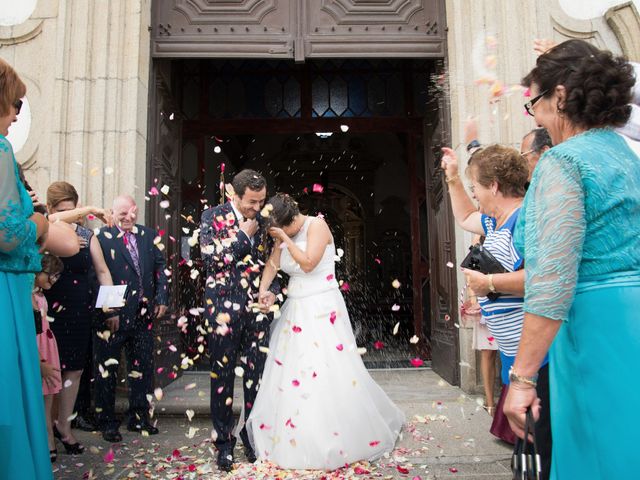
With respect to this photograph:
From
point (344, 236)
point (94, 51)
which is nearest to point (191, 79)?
point (94, 51)

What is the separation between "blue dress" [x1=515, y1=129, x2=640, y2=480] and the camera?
5.18 feet

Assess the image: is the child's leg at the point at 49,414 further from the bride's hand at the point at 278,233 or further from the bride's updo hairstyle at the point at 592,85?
the bride's updo hairstyle at the point at 592,85

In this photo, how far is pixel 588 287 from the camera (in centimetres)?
166

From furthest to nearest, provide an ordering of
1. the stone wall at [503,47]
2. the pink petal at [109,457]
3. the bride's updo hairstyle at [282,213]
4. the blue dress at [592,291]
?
the stone wall at [503,47] → the bride's updo hairstyle at [282,213] → the pink petal at [109,457] → the blue dress at [592,291]

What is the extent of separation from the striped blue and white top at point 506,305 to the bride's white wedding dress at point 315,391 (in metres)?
1.52

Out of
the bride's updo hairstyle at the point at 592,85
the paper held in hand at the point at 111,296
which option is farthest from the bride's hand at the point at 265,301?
the bride's updo hairstyle at the point at 592,85

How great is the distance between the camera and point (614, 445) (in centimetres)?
157

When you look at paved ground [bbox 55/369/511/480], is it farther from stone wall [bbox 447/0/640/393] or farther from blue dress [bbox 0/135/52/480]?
blue dress [bbox 0/135/52/480]

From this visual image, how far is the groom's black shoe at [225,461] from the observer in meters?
3.78

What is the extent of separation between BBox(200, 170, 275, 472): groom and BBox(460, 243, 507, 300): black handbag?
1.86 m

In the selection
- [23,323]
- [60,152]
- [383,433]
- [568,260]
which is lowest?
[383,433]

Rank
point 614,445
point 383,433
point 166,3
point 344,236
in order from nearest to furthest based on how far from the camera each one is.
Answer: point 614,445 < point 383,433 < point 166,3 < point 344,236

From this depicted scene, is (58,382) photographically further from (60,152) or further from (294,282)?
(60,152)

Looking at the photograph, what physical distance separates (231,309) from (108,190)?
233cm
